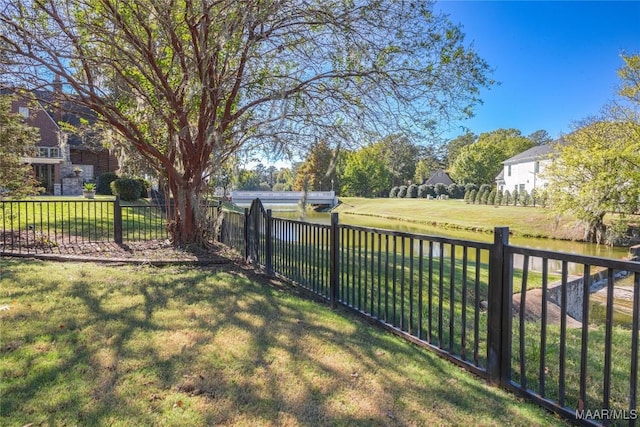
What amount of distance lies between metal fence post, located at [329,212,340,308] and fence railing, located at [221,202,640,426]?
11 millimetres

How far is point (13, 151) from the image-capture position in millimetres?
7555

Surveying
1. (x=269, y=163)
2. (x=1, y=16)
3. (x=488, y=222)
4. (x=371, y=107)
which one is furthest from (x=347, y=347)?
(x=488, y=222)

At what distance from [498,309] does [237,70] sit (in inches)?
197

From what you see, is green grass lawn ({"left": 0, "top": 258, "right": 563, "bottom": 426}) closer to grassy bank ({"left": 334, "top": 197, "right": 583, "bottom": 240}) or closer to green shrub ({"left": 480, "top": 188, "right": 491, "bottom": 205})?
grassy bank ({"left": 334, "top": 197, "right": 583, "bottom": 240})

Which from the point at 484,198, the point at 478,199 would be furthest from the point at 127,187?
the point at 478,199

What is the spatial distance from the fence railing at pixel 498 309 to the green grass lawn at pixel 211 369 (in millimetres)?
202

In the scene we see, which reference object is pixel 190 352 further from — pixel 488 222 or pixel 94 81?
pixel 488 222

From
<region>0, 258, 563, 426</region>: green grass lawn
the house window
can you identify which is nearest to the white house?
<region>0, 258, 563, 426</region>: green grass lawn

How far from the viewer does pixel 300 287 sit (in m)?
4.77

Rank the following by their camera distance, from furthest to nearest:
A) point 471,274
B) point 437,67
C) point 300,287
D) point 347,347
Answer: point 471,274
point 437,67
point 300,287
point 347,347

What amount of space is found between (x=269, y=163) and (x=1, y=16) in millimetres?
4275

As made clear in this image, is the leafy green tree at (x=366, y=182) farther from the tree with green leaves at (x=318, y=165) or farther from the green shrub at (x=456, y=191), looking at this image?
the tree with green leaves at (x=318, y=165)

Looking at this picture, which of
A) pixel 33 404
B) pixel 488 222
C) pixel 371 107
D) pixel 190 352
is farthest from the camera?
pixel 488 222

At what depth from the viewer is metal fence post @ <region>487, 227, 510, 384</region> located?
2.41 metres
